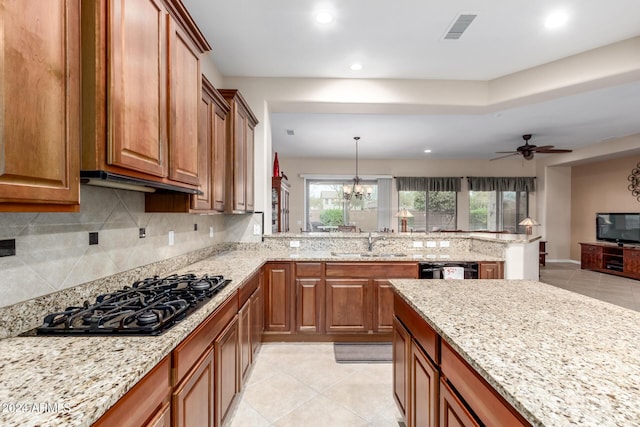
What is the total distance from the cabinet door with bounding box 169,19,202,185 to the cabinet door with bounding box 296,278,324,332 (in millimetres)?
1632

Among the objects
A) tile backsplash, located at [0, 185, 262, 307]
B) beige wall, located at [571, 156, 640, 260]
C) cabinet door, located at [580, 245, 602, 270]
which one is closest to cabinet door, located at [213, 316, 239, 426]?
tile backsplash, located at [0, 185, 262, 307]

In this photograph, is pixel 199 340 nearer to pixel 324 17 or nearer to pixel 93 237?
pixel 93 237

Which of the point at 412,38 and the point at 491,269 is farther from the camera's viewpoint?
the point at 491,269

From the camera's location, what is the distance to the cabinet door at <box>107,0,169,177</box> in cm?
113

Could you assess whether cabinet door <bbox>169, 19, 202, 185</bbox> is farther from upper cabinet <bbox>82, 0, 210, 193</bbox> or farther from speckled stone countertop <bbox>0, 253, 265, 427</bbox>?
speckled stone countertop <bbox>0, 253, 265, 427</bbox>

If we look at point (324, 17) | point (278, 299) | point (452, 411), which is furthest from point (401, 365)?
point (324, 17)

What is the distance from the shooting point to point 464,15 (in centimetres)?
240

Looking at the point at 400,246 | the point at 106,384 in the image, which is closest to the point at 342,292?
the point at 400,246

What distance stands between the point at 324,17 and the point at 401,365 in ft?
8.43

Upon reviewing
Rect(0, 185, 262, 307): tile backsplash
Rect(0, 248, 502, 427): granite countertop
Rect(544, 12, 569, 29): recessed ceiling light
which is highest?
Rect(544, 12, 569, 29): recessed ceiling light

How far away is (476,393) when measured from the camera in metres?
0.96

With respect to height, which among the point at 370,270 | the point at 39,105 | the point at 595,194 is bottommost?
the point at 370,270

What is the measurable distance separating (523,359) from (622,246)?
8227 millimetres

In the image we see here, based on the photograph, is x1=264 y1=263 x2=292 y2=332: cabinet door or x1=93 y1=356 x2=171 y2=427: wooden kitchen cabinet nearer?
x1=93 y1=356 x2=171 y2=427: wooden kitchen cabinet
